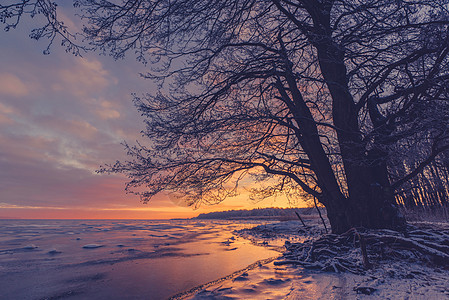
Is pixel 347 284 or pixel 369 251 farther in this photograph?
pixel 369 251

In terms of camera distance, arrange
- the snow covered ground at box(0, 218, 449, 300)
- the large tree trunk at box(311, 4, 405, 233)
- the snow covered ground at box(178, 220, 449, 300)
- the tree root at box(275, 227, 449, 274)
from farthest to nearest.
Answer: the large tree trunk at box(311, 4, 405, 233)
the tree root at box(275, 227, 449, 274)
the snow covered ground at box(0, 218, 449, 300)
the snow covered ground at box(178, 220, 449, 300)

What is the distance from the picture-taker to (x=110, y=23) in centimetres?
604

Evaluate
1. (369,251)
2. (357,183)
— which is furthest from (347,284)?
(357,183)

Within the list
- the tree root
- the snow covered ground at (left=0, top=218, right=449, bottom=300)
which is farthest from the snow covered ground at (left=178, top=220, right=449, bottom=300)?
the tree root

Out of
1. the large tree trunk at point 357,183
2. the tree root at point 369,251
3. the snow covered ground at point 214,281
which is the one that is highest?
the large tree trunk at point 357,183

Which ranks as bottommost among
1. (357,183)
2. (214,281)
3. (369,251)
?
(214,281)

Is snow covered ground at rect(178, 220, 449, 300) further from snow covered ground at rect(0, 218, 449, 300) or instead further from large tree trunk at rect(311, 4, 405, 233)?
large tree trunk at rect(311, 4, 405, 233)

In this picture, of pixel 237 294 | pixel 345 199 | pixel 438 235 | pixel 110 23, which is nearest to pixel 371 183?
pixel 345 199

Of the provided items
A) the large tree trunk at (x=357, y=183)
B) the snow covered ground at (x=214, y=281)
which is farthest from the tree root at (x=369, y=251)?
the large tree trunk at (x=357, y=183)

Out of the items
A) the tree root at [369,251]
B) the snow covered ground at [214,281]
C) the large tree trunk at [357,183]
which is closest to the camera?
the snow covered ground at [214,281]

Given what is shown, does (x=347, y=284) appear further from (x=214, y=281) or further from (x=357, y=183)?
(x=357, y=183)

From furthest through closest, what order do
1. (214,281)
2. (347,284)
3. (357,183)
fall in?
1. (357,183)
2. (214,281)
3. (347,284)

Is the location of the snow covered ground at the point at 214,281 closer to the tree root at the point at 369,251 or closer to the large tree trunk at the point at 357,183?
the tree root at the point at 369,251

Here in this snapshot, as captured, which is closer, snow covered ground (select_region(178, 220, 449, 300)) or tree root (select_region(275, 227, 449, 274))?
snow covered ground (select_region(178, 220, 449, 300))
